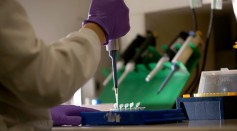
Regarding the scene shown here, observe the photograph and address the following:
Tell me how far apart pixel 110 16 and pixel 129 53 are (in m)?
0.97

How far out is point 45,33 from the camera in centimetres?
191

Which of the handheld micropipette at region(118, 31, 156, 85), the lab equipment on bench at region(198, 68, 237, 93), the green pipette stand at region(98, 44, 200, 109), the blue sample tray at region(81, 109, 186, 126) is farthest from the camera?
the handheld micropipette at region(118, 31, 156, 85)

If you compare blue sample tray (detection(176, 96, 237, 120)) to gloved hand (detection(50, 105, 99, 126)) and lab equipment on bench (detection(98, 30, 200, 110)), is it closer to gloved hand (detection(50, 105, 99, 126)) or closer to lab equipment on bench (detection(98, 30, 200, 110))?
gloved hand (detection(50, 105, 99, 126))

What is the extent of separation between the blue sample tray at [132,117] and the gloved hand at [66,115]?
32 millimetres

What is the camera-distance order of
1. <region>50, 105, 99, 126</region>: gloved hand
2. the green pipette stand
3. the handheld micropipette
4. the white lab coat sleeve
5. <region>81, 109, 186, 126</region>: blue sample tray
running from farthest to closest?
the handheld micropipette → the green pipette stand → <region>50, 105, 99, 126</region>: gloved hand → <region>81, 109, 186, 126</region>: blue sample tray → the white lab coat sleeve

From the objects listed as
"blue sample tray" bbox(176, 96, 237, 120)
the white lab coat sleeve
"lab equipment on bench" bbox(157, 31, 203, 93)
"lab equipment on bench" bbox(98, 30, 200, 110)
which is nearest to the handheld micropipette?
"lab equipment on bench" bbox(98, 30, 200, 110)

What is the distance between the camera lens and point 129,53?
69.7 inches

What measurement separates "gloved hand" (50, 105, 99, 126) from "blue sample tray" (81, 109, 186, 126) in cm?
3

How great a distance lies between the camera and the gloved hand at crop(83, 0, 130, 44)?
0.78m

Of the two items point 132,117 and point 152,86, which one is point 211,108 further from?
point 152,86

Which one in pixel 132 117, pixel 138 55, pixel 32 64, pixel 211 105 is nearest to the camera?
pixel 32 64

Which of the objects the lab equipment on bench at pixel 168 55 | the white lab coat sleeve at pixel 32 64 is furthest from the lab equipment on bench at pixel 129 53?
the white lab coat sleeve at pixel 32 64

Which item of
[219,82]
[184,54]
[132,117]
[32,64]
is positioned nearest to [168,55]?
[184,54]

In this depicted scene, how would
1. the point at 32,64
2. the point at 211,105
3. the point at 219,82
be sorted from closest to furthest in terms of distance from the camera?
1. the point at 32,64
2. the point at 211,105
3. the point at 219,82
